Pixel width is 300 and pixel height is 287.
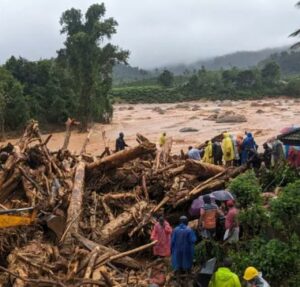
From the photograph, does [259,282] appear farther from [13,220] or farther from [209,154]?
[209,154]

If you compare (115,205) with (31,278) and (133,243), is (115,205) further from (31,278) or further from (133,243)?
(31,278)

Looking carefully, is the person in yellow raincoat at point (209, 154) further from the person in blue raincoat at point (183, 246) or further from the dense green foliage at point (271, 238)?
the person in blue raincoat at point (183, 246)

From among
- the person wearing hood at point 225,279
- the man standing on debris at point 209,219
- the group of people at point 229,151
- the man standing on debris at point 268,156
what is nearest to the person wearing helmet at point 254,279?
the person wearing hood at point 225,279

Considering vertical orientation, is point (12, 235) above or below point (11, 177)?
below

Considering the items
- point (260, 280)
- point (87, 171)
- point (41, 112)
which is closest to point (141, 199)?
point (87, 171)

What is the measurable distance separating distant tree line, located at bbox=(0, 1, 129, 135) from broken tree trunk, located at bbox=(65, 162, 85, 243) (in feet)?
81.1

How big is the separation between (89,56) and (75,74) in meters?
1.80

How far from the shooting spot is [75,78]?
3775 centimetres

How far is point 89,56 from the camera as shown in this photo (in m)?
36.7

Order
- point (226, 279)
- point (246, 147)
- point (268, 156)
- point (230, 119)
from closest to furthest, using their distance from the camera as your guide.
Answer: point (226, 279) → point (268, 156) → point (246, 147) → point (230, 119)

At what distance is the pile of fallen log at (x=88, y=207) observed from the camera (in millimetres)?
8109

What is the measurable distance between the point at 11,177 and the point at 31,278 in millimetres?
3744

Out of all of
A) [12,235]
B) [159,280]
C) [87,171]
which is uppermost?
[87,171]

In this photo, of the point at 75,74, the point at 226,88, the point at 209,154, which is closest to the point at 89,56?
the point at 75,74
